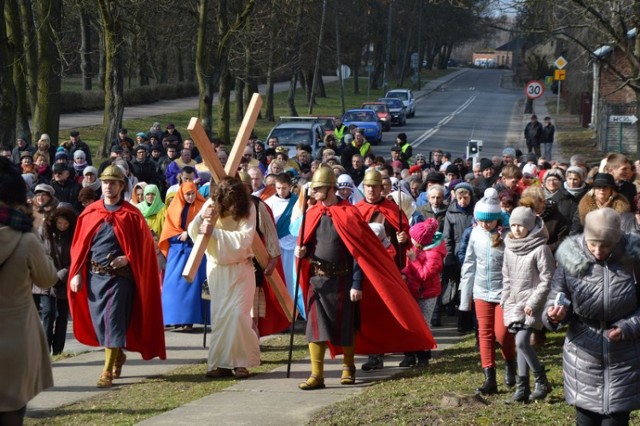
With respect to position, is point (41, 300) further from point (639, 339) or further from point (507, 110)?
Answer: point (507, 110)

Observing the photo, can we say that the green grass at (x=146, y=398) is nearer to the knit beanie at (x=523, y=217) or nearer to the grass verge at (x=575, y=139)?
the knit beanie at (x=523, y=217)

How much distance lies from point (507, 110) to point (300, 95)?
51.8 ft

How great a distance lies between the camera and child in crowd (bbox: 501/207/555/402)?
841 cm

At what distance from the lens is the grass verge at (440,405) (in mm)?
7926

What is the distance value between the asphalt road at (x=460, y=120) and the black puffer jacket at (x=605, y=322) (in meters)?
33.5

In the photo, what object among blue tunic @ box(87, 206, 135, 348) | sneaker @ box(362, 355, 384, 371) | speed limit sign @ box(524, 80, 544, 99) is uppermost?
speed limit sign @ box(524, 80, 544, 99)

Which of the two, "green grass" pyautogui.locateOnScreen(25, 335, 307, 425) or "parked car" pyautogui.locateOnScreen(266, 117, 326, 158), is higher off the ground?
"parked car" pyautogui.locateOnScreen(266, 117, 326, 158)

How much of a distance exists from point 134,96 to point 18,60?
102 ft

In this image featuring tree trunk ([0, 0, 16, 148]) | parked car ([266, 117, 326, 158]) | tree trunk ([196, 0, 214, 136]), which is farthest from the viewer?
tree trunk ([196, 0, 214, 136])

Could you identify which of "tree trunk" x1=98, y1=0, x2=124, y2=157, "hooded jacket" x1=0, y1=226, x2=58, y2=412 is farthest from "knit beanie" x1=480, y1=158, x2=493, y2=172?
"tree trunk" x1=98, y1=0, x2=124, y2=157

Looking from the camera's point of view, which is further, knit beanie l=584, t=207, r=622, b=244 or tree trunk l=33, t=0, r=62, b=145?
tree trunk l=33, t=0, r=62, b=145

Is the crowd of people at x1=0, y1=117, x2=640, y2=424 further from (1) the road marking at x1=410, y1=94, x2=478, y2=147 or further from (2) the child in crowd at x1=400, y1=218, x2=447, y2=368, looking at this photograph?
(1) the road marking at x1=410, y1=94, x2=478, y2=147

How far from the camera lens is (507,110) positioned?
6775 cm

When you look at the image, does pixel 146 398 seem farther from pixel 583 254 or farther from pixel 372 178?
pixel 583 254
